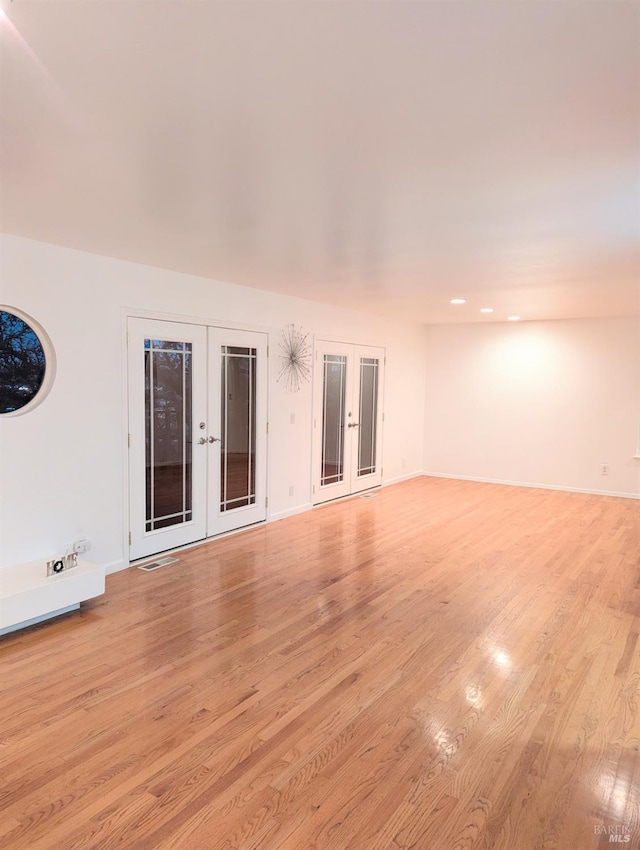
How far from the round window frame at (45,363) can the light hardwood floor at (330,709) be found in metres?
1.40

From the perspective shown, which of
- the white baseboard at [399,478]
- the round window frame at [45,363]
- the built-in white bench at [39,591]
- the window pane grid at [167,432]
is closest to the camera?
the built-in white bench at [39,591]

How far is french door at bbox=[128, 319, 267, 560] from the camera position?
14.8 feet

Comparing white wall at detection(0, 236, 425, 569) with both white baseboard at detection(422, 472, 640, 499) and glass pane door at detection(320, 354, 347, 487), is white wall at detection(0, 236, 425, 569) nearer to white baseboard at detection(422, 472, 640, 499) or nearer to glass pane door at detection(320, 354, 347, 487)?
glass pane door at detection(320, 354, 347, 487)

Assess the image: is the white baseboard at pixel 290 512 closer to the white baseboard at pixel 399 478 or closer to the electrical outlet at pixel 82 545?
the white baseboard at pixel 399 478

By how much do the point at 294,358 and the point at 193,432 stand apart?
5.33 feet

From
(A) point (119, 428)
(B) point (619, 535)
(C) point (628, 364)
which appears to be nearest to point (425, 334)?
(C) point (628, 364)

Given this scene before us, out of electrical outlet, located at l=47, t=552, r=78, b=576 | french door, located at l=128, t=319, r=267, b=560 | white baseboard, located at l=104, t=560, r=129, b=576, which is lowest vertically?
white baseboard, located at l=104, t=560, r=129, b=576

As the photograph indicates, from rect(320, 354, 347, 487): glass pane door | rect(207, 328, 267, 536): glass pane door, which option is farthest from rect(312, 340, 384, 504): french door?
rect(207, 328, 267, 536): glass pane door

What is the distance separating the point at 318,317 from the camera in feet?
21.1

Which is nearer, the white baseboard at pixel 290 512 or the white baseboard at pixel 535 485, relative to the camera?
the white baseboard at pixel 290 512

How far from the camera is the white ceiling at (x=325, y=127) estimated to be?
1.41 metres
